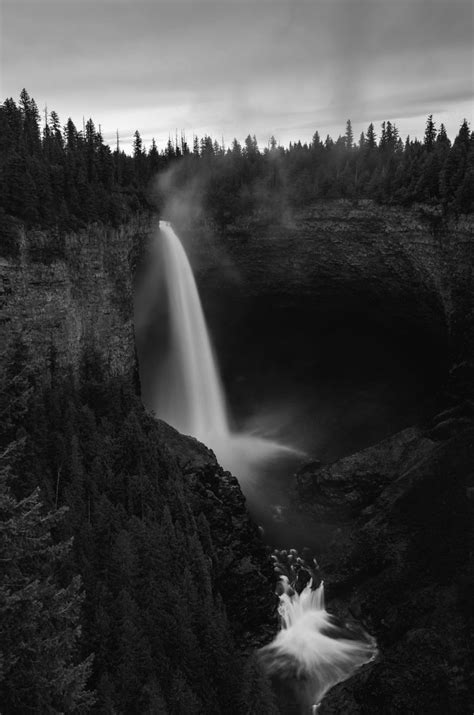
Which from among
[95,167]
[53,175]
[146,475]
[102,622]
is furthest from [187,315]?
[102,622]

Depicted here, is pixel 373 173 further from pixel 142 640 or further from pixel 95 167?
pixel 142 640

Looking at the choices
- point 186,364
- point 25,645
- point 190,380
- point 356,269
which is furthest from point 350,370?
point 25,645

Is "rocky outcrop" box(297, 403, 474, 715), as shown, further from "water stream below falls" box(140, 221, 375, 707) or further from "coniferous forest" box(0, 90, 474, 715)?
"coniferous forest" box(0, 90, 474, 715)

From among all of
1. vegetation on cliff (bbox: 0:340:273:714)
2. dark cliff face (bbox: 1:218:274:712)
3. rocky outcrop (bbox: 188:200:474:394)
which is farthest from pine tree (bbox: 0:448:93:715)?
rocky outcrop (bbox: 188:200:474:394)

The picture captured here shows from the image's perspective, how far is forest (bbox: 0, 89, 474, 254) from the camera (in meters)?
34.0

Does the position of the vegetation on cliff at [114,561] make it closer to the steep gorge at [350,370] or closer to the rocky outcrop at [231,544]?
the rocky outcrop at [231,544]

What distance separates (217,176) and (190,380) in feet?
63.7

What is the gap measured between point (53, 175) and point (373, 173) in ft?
89.1

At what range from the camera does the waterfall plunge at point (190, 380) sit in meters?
50.8

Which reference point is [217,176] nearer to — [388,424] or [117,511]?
[388,424]

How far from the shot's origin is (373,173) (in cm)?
4947

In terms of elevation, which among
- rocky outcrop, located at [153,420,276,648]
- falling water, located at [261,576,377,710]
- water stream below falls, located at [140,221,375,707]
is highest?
water stream below falls, located at [140,221,375,707]

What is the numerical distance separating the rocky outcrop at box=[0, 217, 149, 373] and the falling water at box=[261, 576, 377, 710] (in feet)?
64.4

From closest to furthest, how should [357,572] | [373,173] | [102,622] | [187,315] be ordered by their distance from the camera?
1. [102,622]
2. [357,572]
3. [373,173]
4. [187,315]
